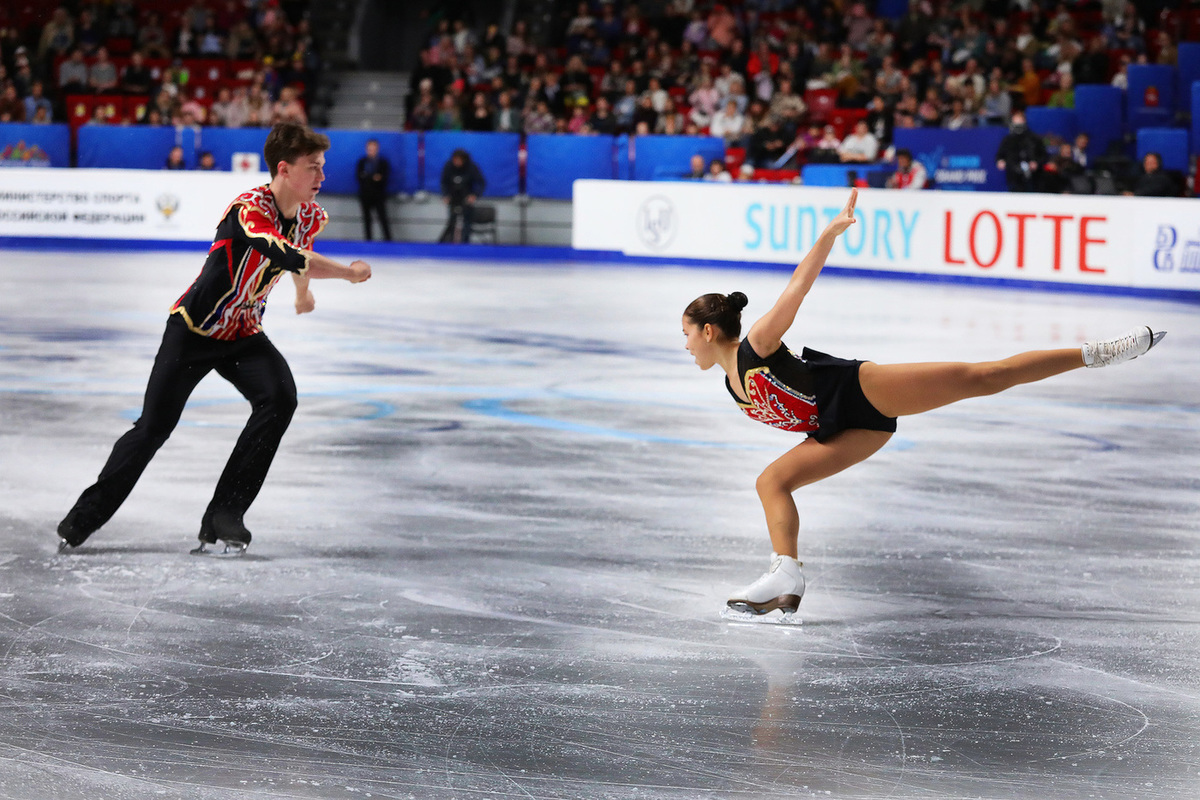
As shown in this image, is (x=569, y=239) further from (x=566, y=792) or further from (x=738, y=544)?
(x=566, y=792)

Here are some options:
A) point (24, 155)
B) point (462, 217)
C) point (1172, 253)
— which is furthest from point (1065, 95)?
point (24, 155)

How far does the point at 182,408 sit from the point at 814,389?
106 inches

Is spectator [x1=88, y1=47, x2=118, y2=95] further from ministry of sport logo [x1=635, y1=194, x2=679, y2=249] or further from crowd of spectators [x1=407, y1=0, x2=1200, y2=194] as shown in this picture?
ministry of sport logo [x1=635, y1=194, x2=679, y2=249]

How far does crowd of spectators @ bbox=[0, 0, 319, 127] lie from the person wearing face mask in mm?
11341

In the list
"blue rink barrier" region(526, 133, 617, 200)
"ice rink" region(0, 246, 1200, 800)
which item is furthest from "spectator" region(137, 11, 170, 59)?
"ice rink" region(0, 246, 1200, 800)

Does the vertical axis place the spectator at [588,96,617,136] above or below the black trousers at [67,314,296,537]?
above

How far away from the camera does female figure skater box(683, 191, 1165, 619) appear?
5410 millimetres

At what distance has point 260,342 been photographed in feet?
21.5

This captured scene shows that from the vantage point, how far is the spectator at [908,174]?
67.3 ft

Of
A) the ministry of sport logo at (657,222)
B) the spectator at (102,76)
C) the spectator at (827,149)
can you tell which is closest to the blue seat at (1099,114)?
the spectator at (827,149)

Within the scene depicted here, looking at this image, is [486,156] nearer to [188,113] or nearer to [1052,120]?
[188,113]

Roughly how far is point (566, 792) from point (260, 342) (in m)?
3.18

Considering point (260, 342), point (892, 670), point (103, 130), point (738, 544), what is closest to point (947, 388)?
point (892, 670)

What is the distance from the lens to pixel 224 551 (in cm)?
652
